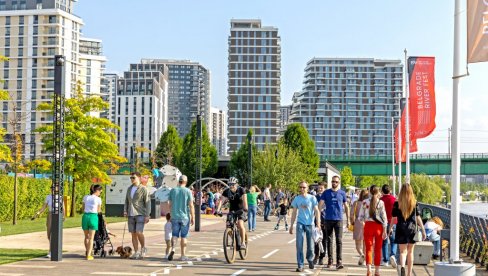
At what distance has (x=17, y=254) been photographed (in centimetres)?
1691

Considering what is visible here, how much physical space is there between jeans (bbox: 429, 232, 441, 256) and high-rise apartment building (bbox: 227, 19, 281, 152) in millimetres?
159495

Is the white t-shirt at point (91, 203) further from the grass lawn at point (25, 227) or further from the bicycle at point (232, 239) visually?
the grass lawn at point (25, 227)

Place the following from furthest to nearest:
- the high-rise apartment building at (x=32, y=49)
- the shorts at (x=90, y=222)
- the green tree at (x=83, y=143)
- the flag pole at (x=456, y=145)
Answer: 1. the high-rise apartment building at (x=32, y=49)
2. the green tree at (x=83, y=143)
3. the shorts at (x=90, y=222)
4. the flag pole at (x=456, y=145)

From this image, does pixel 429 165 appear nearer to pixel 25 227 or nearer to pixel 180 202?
pixel 25 227

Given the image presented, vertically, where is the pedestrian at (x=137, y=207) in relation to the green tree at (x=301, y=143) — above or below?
below

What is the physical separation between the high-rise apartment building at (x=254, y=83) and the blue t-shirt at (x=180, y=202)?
162 metres

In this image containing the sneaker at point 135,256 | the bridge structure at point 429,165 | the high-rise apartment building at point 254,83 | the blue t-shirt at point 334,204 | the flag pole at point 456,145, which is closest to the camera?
the flag pole at point 456,145

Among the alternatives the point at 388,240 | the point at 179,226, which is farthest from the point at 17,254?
the point at 388,240

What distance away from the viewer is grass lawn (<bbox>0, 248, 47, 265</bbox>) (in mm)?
15688

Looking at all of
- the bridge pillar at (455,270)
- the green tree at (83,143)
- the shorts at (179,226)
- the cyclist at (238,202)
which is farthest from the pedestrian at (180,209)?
the green tree at (83,143)

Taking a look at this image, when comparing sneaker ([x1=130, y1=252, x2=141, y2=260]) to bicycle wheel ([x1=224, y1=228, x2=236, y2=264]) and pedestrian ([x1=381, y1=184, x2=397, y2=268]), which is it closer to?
bicycle wheel ([x1=224, y1=228, x2=236, y2=264])

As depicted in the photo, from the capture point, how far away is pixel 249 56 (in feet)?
595

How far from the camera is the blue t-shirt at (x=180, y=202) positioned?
1617 cm

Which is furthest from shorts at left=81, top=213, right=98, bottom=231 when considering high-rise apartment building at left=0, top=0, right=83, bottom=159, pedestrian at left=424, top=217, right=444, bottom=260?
high-rise apartment building at left=0, top=0, right=83, bottom=159
